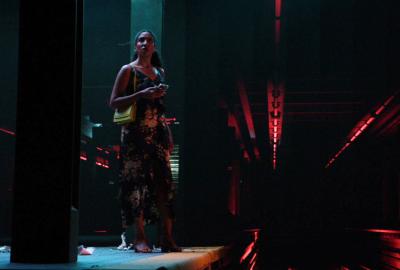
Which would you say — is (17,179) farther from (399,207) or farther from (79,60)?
(399,207)

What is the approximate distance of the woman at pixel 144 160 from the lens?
507 cm

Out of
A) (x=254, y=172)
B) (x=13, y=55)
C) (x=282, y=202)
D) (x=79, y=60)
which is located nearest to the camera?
(x=79, y=60)

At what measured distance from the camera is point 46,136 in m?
3.56

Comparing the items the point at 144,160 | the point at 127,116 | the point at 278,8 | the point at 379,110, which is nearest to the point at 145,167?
the point at 144,160

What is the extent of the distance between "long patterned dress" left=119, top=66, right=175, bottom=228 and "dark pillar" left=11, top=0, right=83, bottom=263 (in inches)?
52.8

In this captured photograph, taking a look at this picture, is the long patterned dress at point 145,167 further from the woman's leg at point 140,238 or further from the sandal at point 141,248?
the sandal at point 141,248

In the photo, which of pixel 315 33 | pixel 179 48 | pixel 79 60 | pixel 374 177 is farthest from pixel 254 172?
pixel 79 60

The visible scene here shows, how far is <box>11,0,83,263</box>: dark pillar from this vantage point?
3.49 meters

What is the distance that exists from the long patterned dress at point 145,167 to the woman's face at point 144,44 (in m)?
0.26

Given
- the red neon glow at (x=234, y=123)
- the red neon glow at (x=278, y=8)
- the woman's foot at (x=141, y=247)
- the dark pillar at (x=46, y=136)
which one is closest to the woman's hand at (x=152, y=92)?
the woman's foot at (x=141, y=247)

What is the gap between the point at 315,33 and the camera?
12641 mm

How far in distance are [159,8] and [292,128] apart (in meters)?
18.9

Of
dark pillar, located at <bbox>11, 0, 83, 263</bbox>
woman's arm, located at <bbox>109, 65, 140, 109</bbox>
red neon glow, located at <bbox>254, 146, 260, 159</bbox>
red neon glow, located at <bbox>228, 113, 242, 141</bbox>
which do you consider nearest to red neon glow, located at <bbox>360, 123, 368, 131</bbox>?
red neon glow, located at <bbox>228, 113, 242, 141</bbox>

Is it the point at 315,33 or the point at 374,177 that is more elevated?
the point at 315,33
